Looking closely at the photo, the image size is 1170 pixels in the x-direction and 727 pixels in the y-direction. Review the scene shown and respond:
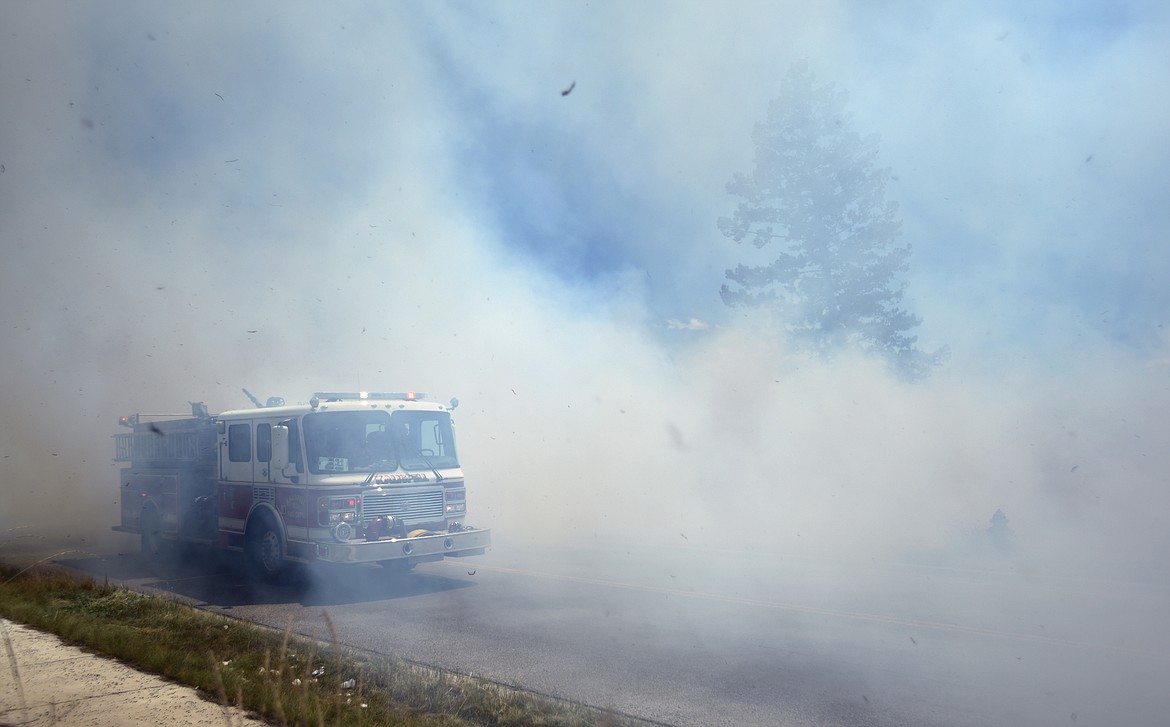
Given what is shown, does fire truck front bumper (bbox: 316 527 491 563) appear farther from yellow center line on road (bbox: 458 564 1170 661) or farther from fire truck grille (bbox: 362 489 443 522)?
yellow center line on road (bbox: 458 564 1170 661)

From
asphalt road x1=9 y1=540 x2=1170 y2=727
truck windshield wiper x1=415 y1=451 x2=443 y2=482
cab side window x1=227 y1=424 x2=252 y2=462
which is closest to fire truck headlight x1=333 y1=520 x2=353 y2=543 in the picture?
asphalt road x1=9 y1=540 x2=1170 y2=727

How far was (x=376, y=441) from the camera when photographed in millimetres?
10398

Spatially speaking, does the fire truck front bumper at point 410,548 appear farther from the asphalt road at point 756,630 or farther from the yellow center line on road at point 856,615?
the yellow center line on road at point 856,615

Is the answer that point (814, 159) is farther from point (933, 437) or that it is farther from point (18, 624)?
point (18, 624)

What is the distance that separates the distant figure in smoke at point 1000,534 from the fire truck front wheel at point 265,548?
10.4 metres

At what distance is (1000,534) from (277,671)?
449 inches

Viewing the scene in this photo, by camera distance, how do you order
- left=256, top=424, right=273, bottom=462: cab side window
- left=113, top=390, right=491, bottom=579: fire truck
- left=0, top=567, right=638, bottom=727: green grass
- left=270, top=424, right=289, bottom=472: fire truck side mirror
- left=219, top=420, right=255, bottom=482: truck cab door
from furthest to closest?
left=219, top=420, right=255, bottom=482: truck cab door, left=256, top=424, right=273, bottom=462: cab side window, left=270, top=424, right=289, bottom=472: fire truck side mirror, left=113, top=390, right=491, bottom=579: fire truck, left=0, top=567, right=638, bottom=727: green grass

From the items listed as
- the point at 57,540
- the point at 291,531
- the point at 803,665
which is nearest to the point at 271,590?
the point at 291,531

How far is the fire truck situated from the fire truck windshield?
0.04 feet

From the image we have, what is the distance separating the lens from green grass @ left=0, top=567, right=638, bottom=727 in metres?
5.38

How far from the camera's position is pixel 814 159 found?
1967 cm

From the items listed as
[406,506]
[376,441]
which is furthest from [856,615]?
[376,441]

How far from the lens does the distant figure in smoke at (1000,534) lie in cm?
1377

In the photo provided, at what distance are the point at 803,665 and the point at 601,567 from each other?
5.54m
